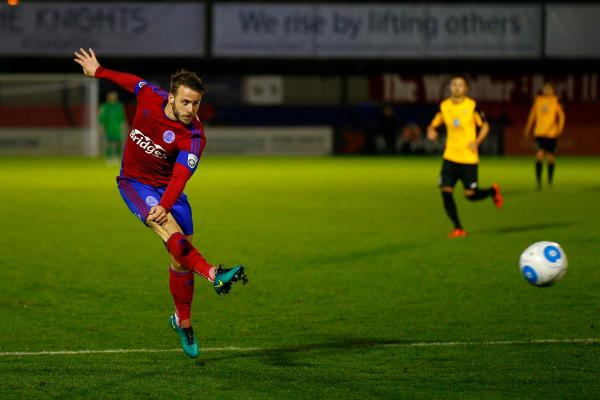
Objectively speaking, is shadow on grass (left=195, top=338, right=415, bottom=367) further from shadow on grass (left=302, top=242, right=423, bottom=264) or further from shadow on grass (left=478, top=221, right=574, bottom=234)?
shadow on grass (left=478, top=221, right=574, bottom=234)

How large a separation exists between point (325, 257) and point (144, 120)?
5661mm

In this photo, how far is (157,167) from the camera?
7.57m

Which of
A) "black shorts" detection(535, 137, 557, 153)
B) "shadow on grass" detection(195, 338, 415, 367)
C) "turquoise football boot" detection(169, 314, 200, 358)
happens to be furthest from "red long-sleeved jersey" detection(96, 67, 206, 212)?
"black shorts" detection(535, 137, 557, 153)

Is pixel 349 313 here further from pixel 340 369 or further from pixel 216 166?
pixel 216 166

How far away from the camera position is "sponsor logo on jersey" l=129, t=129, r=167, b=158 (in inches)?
291

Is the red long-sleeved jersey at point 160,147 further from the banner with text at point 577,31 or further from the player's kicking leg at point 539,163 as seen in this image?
the banner with text at point 577,31

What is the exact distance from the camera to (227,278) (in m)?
6.58

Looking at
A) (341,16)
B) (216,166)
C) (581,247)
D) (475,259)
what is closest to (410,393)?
(475,259)

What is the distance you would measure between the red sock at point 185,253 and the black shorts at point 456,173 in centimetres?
759

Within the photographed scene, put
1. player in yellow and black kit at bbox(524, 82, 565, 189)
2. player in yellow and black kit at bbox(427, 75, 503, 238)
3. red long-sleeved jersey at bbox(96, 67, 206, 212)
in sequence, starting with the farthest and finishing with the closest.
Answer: player in yellow and black kit at bbox(524, 82, 565, 189) < player in yellow and black kit at bbox(427, 75, 503, 238) < red long-sleeved jersey at bbox(96, 67, 206, 212)

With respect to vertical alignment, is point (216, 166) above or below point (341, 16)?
below

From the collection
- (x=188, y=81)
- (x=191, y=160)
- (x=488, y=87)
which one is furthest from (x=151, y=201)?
(x=488, y=87)

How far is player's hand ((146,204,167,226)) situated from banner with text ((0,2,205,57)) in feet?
99.5

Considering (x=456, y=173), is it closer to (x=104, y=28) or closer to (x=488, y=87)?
(x=104, y=28)
